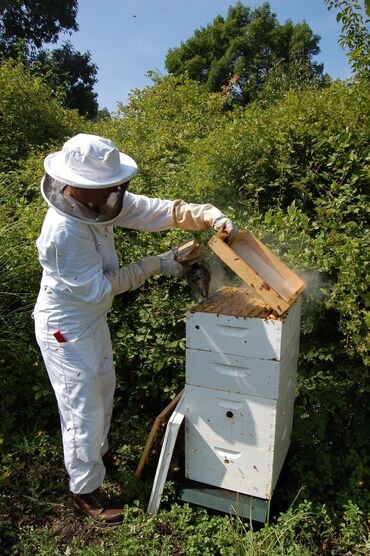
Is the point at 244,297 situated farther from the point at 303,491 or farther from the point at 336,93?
the point at 336,93

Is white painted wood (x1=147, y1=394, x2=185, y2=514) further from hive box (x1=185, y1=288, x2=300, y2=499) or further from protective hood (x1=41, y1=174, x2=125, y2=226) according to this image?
protective hood (x1=41, y1=174, x2=125, y2=226)

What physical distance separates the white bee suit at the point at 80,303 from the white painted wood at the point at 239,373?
0.55 meters

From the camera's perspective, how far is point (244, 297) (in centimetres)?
274

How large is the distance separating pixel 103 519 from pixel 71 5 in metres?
30.6

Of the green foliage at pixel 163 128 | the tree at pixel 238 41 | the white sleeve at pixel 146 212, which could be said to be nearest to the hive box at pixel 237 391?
the white sleeve at pixel 146 212

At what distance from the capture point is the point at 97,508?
2.74 metres

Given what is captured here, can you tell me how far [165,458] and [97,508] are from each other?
1.66 feet

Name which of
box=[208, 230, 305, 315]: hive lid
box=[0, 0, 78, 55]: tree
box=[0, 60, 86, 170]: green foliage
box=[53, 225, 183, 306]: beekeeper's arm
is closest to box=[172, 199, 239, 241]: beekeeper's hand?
box=[208, 230, 305, 315]: hive lid

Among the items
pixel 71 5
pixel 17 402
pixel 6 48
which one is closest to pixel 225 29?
pixel 71 5

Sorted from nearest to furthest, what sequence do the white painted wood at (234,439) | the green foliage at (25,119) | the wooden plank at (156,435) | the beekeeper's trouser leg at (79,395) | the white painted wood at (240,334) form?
the white painted wood at (240,334) → the white painted wood at (234,439) → the beekeeper's trouser leg at (79,395) → the wooden plank at (156,435) → the green foliage at (25,119)

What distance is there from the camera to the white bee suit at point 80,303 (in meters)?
2.40

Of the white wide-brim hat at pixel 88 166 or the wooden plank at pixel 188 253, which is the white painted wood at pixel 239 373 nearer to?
the wooden plank at pixel 188 253

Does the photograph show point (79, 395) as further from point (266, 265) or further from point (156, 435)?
point (266, 265)

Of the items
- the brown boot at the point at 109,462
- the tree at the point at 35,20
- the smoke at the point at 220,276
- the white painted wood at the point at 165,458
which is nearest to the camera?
the white painted wood at the point at 165,458
